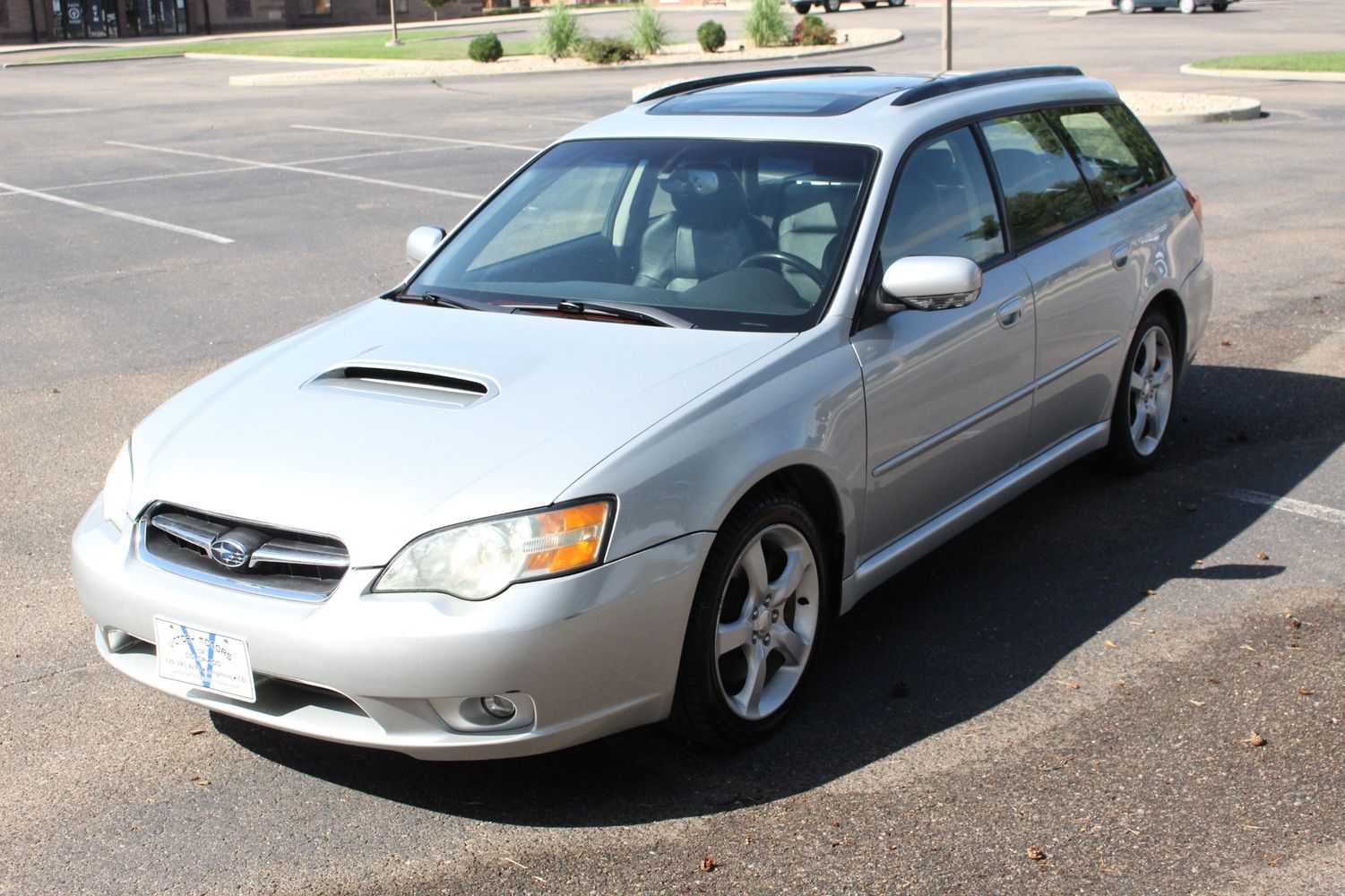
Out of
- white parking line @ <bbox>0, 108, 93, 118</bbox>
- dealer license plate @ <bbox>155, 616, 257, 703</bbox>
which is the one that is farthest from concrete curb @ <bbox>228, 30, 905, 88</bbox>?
dealer license plate @ <bbox>155, 616, 257, 703</bbox>

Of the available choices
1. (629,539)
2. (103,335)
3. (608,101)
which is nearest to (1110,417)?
(629,539)

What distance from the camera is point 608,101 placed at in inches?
1019

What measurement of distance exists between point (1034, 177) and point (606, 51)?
30.6 meters

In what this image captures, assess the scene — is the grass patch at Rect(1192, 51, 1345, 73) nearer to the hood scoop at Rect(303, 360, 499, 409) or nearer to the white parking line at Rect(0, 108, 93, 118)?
the white parking line at Rect(0, 108, 93, 118)

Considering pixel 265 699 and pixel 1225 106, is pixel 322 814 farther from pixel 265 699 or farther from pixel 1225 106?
pixel 1225 106

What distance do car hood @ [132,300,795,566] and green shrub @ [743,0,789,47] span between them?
1353 inches

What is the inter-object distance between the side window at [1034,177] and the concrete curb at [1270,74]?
22.6 m

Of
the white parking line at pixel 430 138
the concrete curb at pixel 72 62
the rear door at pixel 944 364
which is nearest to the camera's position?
the rear door at pixel 944 364

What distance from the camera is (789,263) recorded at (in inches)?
186

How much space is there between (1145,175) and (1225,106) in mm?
15581

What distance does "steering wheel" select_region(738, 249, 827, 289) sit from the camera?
4.64 meters

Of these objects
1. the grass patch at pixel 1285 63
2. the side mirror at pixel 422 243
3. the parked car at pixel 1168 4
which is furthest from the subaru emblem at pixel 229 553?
the parked car at pixel 1168 4

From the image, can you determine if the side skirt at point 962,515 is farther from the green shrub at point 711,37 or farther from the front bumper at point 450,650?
the green shrub at point 711,37

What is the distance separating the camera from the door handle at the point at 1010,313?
16.8ft
